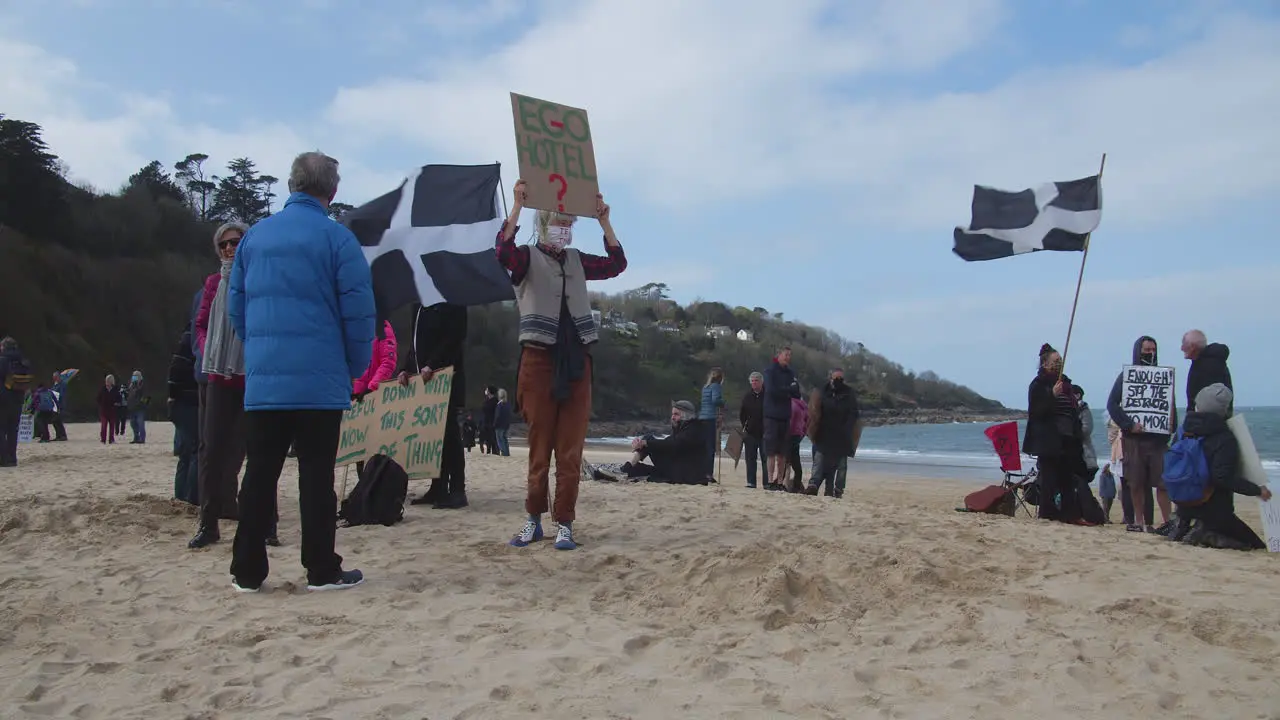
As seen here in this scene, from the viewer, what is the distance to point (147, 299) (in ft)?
191

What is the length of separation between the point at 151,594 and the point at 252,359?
1.10 m

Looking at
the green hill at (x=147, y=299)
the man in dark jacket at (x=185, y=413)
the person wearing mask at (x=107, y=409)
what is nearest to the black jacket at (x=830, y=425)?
the man in dark jacket at (x=185, y=413)

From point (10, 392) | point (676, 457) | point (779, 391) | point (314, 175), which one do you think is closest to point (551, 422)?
point (314, 175)

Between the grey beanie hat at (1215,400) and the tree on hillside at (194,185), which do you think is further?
the tree on hillside at (194,185)

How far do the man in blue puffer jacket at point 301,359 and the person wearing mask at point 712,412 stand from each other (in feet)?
23.2

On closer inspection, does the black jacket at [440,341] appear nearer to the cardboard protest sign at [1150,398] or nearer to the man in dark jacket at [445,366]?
the man in dark jacket at [445,366]

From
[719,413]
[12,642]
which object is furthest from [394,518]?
[719,413]

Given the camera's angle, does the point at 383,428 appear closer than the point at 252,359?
No

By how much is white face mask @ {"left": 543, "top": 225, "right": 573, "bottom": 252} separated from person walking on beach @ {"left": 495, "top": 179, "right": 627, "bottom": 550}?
0.9 inches

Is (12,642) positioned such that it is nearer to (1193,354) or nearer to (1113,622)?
(1113,622)

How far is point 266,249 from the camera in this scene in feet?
12.1

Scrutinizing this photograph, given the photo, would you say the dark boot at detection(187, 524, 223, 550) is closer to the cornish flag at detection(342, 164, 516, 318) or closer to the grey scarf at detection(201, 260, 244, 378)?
the grey scarf at detection(201, 260, 244, 378)

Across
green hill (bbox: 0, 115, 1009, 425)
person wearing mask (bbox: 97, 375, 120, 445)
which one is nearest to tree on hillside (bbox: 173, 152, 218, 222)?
green hill (bbox: 0, 115, 1009, 425)

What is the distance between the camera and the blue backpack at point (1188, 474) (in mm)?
6047
